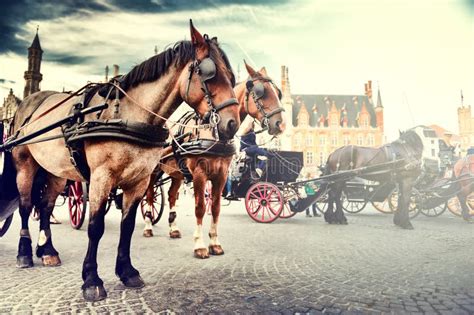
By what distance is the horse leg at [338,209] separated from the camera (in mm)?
7320

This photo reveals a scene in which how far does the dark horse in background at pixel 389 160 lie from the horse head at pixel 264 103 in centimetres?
356

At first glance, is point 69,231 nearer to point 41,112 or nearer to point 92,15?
point 41,112

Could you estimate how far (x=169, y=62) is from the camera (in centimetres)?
277

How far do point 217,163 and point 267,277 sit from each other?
192 cm

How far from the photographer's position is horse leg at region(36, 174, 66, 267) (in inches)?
133

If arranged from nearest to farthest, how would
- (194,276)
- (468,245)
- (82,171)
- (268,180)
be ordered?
(82,171), (194,276), (468,245), (268,180)

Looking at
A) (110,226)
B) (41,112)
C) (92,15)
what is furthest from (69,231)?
(92,15)

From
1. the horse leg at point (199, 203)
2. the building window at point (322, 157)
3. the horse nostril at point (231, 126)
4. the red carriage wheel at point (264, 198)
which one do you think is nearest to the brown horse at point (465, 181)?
the red carriage wheel at point (264, 198)

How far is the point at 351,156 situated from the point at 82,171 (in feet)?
22.8

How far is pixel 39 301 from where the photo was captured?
229cm

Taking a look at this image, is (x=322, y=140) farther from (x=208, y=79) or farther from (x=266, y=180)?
(x=208, y=79)

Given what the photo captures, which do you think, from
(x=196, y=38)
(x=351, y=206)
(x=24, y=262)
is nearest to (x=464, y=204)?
(x=351, y=206)

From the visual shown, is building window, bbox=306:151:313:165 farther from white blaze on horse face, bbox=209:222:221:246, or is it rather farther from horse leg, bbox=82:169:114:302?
horse leg, bbox=82:169:114:302

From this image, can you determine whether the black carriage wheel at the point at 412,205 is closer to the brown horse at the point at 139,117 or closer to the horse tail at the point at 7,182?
the brown horse at the point at 139,117
